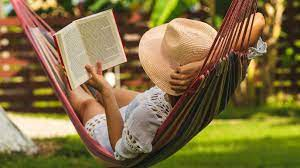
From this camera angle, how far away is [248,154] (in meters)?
5.82

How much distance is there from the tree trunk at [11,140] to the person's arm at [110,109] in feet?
6.81

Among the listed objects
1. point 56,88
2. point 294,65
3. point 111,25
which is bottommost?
point 294,65

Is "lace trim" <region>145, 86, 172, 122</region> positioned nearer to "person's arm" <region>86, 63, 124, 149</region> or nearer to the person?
the person

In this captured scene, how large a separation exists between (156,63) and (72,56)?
0.36 m

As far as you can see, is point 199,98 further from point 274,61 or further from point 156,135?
point 274,61

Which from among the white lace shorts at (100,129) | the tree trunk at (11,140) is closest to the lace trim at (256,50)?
the white lace shorts at (100,129)

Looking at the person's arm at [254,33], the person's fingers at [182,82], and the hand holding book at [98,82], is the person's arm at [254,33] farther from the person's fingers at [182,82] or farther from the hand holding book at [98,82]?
the hand holding book at [98,82]

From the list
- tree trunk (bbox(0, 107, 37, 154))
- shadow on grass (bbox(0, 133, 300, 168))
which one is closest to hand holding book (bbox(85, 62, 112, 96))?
shadow on grass (bbox(0, 133, 300, 168))

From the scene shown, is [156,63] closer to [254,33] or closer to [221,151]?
[254,33]

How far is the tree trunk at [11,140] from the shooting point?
5355 mm

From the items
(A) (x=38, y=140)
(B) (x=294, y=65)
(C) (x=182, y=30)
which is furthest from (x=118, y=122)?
(B) (x=294, y=65)

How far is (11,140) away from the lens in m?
5.40

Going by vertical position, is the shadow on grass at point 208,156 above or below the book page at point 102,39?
below

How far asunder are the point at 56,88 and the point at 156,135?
663mm
